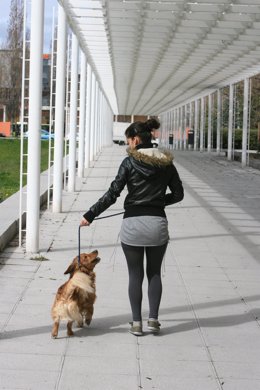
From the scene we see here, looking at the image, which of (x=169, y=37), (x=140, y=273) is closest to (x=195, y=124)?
(x=169, y=37)

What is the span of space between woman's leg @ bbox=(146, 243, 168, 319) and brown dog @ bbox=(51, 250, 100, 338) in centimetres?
46

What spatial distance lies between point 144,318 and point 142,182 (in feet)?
4.60

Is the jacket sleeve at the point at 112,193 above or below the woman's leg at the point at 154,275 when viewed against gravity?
above

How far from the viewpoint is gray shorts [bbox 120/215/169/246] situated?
588 centimetres

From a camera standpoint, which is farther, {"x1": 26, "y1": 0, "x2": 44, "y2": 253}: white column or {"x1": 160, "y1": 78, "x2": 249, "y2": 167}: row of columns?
{"x1": 160, "y1": 78, "x2": 249, "y2": 167}: row of columns

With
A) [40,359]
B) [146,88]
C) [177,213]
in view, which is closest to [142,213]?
[40,359]

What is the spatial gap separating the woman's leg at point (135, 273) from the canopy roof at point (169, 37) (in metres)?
9.19

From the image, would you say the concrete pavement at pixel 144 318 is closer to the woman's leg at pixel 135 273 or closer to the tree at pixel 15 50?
the woman's leg at pixel 135 273

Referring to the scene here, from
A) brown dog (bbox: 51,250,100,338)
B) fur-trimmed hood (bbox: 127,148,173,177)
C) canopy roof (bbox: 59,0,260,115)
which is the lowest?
brown dog (bbox: 51,250,100,338)

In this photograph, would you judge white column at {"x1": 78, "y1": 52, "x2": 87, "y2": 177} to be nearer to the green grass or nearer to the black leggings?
the green grass

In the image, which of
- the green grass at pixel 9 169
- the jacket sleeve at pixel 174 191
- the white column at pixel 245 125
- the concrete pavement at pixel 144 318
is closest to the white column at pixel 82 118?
the green grass at pixel 9 169

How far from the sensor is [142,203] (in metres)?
5.90

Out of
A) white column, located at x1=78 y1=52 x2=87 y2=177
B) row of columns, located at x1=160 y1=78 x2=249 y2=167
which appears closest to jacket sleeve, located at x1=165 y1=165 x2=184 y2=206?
white column, located at x1=78 y1=52 x2=87 y2=177

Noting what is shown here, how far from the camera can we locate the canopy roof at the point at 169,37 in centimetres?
1552
